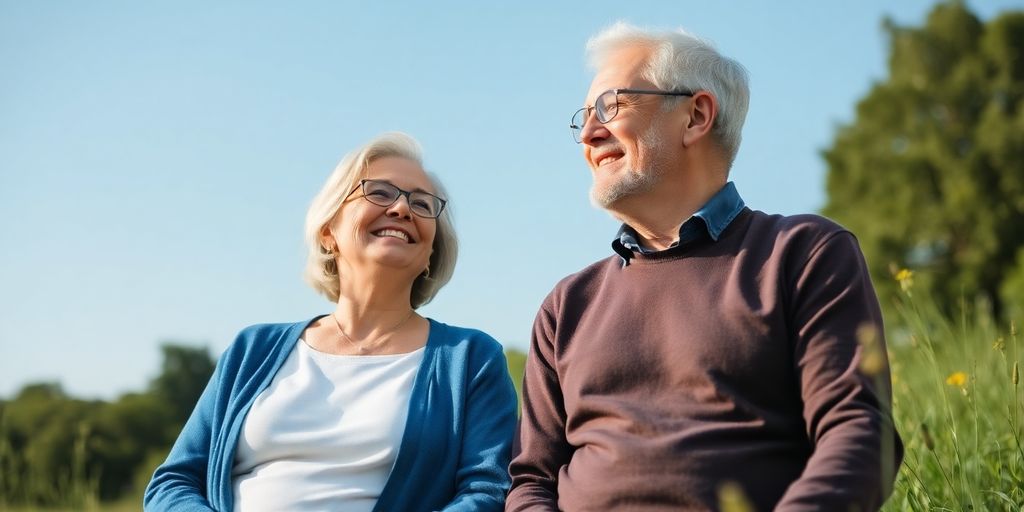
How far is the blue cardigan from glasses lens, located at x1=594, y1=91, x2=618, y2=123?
0.92 meters

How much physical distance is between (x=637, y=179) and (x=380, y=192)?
1079 mm

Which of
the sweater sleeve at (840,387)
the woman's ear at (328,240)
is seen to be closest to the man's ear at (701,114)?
the sweater sleeve at (840,387)

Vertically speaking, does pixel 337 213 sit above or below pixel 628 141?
below

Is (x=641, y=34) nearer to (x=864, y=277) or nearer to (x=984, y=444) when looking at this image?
(x=864, y=277)

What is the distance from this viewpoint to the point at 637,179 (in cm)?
289

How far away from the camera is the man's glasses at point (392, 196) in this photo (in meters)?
3.58

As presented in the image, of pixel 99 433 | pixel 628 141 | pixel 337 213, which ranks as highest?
pixel 628 141

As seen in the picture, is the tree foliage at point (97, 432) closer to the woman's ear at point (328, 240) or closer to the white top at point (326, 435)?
the woman's ear at point (328, 240)

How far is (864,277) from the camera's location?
246cm

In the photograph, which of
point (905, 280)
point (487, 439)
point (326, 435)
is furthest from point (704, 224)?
point (326, 435)

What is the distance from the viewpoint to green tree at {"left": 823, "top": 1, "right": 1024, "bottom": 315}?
24.0 m

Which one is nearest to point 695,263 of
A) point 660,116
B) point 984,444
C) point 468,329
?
point 660,116

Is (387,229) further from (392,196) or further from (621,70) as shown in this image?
(621,70)

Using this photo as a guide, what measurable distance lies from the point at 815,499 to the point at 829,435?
19 centimetres
